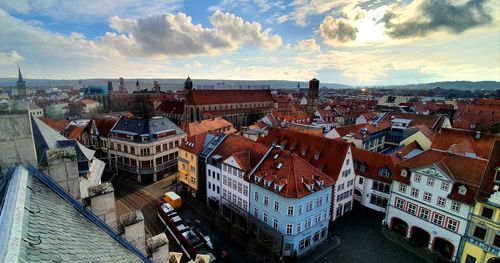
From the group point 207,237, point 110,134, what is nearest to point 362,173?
point 207,237

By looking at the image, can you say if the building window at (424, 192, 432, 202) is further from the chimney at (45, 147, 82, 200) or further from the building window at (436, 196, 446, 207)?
the chimney at (45, 147, 82, 200)

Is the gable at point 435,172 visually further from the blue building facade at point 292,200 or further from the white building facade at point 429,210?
the blue building facade at point 292,200

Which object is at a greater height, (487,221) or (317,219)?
(487,221)

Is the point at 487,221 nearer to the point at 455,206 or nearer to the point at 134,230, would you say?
the point at 455,206

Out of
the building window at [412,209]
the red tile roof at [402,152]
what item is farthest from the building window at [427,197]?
the red tile roof at [402,152]

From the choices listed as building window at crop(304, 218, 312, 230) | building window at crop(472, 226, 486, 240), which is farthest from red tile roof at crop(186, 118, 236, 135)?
building window at crop(472, 226, 486, 240)

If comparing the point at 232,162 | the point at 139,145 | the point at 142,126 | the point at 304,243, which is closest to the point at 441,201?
the point at 304,243
